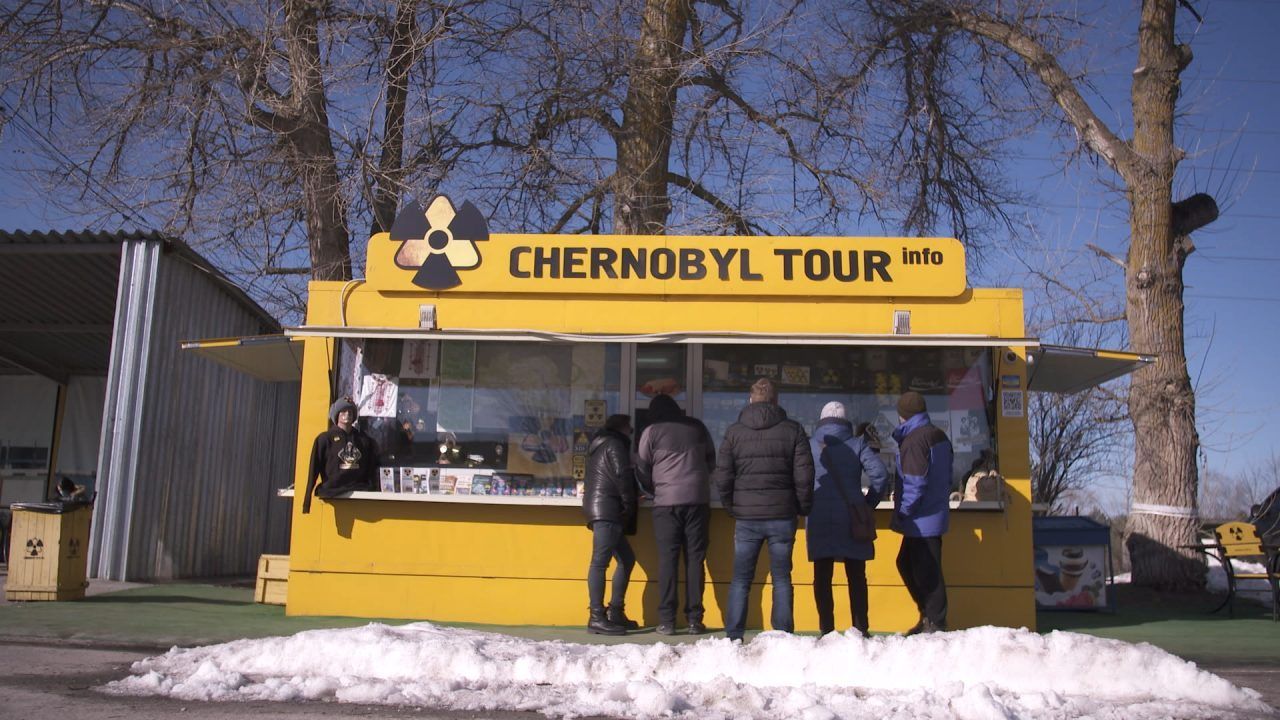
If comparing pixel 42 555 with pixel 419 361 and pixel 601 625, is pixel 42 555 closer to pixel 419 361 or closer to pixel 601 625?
pixel 419 361

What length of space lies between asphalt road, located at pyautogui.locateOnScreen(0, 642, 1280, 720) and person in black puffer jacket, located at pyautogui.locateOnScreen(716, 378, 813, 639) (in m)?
2.58

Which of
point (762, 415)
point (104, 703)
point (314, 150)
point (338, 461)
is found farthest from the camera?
point (314, 150)

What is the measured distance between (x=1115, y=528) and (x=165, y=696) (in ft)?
112

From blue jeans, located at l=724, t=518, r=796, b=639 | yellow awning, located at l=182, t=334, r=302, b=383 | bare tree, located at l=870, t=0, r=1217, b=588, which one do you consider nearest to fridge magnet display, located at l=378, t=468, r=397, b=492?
yellow awning, located at l=182, t=334, r=302, b=383

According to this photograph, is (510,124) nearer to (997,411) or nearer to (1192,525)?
(997,411)

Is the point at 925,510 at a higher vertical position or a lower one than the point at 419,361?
lower

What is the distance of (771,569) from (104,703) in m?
4.13

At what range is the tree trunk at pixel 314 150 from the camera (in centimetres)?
1273

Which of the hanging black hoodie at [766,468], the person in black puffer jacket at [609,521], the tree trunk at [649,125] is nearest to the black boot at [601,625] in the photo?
the person in black puffer jacket at [609,521]

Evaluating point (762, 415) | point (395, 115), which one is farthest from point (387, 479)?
point (395, 115)

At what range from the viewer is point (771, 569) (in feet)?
23.7

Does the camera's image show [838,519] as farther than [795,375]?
No

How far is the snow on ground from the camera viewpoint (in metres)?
5.08

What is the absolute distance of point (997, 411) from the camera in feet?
28.6
